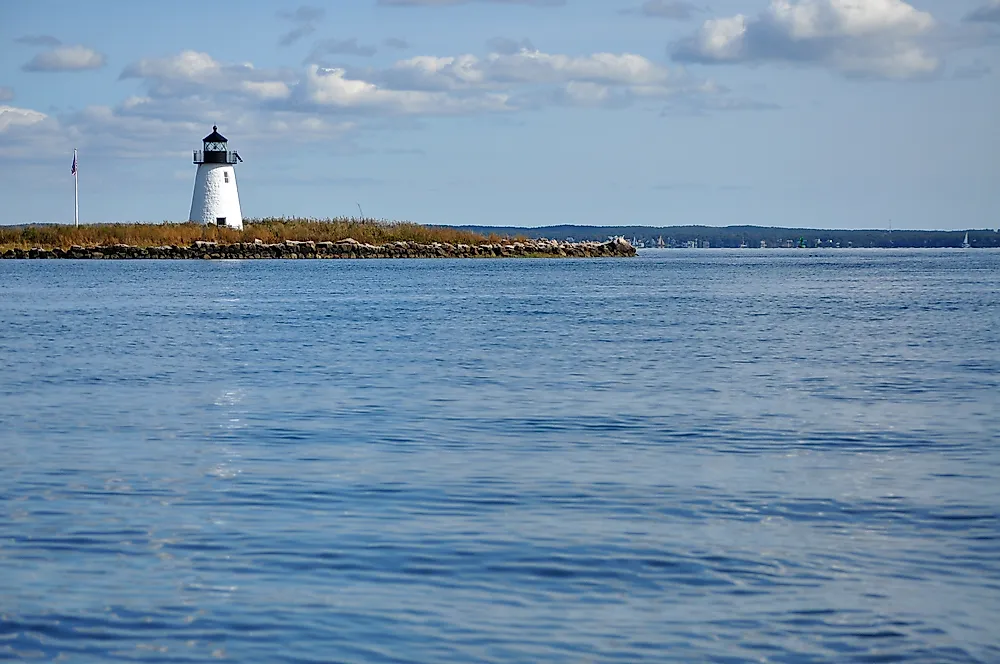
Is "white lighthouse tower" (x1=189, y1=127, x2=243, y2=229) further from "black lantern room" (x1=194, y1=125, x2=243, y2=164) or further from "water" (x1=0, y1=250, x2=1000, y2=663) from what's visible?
"water" (x1=0, y1=250, x2=1000, y2=663)

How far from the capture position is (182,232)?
100500mm

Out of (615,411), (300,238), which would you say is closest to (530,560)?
(615,411)

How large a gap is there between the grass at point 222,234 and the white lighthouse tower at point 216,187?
1580 millimetres

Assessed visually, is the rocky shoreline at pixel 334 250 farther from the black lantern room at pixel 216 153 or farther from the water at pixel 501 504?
the water at pixel 501 504

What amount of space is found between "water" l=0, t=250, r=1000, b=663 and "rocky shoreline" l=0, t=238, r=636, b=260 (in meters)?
73.2

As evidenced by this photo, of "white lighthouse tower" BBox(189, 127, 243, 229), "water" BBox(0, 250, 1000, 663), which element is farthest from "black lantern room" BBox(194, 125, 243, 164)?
"water" BBox(0, 250, 1000, 663)

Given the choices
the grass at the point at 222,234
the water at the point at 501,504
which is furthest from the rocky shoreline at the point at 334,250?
the water at the point at 501,504

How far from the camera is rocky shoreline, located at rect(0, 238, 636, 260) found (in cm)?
10081

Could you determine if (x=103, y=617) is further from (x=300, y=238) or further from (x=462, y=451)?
(x=300, y=238)

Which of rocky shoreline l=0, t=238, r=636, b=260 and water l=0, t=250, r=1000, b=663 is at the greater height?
rocky shoreline l=0, t=238, r=636, b=260

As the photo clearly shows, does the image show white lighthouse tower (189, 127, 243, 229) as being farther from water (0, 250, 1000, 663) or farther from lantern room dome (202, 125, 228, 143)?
water (0, 250, 1000, 663)

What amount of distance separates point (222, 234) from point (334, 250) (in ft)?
49.4

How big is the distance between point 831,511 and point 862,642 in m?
3.78

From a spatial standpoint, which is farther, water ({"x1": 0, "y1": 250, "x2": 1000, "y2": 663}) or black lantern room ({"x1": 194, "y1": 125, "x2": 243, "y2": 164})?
black lantern room ({"x1": 194, "y1": 125, "x2": 243, "y2": 164})
